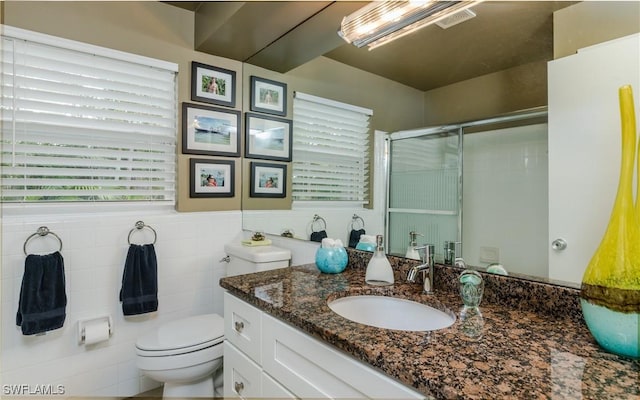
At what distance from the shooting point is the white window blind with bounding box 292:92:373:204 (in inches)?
64.3

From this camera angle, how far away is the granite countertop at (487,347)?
62 cm

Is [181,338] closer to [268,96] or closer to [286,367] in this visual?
[286,367]

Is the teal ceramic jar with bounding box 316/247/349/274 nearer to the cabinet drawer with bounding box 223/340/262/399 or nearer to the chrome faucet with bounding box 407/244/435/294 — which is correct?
the chrome faucet with bounding box 407/244/435/294

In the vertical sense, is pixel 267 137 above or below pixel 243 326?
above

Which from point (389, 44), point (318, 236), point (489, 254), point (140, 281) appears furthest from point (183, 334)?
point (389, 44)

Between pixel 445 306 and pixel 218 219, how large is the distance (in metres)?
1.66

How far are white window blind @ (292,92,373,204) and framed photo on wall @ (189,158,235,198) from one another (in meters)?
0.54

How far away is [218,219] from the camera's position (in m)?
2.27

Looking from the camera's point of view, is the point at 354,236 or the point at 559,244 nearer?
the point at 559,244

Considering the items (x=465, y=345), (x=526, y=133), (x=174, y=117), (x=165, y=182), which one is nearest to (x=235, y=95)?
(x=174, y=117)

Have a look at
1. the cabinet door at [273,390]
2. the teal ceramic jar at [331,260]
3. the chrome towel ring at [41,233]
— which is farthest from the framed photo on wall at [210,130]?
the cabinet door at [273,390]

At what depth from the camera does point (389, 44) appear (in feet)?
4.82

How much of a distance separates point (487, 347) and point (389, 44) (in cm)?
126

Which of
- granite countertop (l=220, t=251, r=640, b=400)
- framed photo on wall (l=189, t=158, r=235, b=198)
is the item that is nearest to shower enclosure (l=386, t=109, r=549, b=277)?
granite countertop (l=220, t=251, r=640, b=400)
